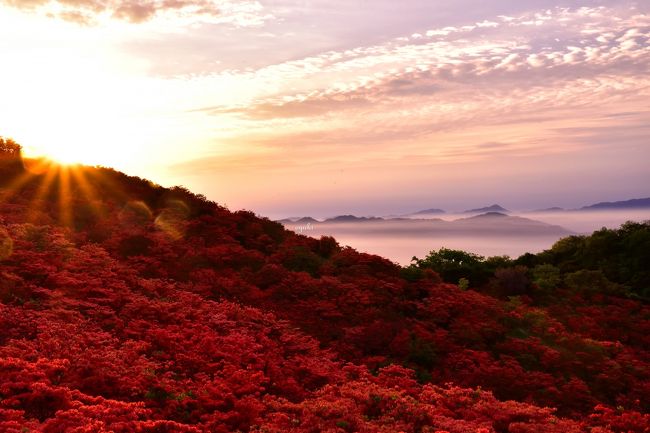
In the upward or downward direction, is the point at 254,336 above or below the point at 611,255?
below

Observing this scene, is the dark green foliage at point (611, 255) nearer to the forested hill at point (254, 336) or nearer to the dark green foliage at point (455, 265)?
the dark green foliage at point (455, 265)

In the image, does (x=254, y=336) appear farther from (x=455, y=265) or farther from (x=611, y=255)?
(x=611, y=255)

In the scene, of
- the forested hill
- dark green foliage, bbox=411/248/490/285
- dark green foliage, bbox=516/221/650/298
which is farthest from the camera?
dark green foliage, bbox=516/221/650/298

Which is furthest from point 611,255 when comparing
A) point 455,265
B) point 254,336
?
point 254,336

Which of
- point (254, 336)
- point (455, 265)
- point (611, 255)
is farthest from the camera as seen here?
point (611, 255)

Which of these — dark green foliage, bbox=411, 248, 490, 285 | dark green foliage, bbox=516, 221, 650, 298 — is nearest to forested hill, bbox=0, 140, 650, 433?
dark green foliage, bbox=411, 248, 490, 285

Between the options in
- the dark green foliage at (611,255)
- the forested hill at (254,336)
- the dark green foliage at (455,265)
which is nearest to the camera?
the forested hill at (254,336)

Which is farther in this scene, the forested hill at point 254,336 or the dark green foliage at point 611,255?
the dark green foliage at point 611,255

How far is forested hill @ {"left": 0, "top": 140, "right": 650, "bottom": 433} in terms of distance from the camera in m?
13.2

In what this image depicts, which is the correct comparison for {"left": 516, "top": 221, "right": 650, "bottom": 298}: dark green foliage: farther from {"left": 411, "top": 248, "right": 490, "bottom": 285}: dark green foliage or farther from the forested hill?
the forested hill

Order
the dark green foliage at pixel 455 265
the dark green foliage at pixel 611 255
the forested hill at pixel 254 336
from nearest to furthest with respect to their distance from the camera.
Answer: the forested hill at pixel 254 336
the dark green foliage at pixel 455 265
the dark green foliage at pixel 611 255

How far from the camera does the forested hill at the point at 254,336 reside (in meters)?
13.2

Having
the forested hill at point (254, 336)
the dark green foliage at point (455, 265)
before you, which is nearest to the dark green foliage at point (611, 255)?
the dark green foliage at point (455, 265)

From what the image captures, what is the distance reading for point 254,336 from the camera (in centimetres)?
1814
